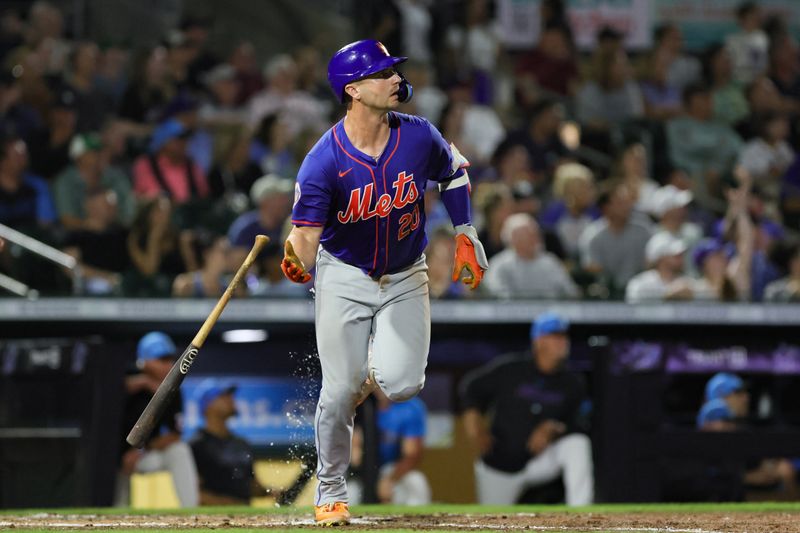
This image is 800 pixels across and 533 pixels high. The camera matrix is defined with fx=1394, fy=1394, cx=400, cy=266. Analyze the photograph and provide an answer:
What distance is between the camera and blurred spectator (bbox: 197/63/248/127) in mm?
13328

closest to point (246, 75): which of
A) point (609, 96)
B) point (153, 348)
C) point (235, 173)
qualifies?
point (235, 173)

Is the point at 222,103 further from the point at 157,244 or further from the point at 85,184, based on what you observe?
the point at 157,244

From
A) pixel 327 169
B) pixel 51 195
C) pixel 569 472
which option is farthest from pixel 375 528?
pixel 51 195

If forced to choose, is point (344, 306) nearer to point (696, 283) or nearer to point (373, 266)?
point (373, 266)

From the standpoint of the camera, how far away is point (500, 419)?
30.7 feet

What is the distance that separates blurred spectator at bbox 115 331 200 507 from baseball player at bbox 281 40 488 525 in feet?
9.89

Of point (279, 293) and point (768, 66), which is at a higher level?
point (768, 66)

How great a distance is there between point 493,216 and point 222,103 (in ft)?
11.3

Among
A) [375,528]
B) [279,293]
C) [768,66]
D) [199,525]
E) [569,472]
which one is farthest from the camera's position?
[768,66]

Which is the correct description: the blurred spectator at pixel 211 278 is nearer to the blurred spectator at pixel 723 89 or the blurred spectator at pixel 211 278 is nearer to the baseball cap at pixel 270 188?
the baseball cap at pixel 270 188

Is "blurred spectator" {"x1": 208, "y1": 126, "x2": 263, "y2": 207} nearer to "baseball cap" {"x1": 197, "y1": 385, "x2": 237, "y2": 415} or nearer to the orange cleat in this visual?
"baseball cap" {"x1": 197, "y1": 385, "x2": 237, "y2": 415}

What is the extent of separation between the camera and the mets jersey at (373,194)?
5.75 metres

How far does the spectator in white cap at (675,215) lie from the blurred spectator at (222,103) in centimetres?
398

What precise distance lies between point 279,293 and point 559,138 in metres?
4.58
